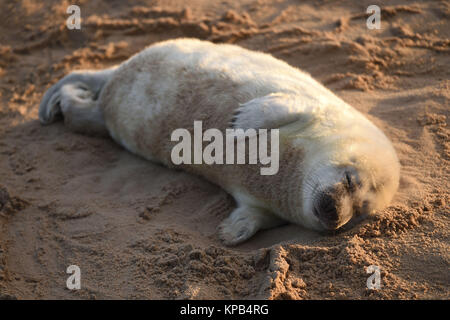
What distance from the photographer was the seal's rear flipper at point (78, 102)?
4.79 metres

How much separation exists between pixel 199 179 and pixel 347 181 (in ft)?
4.21

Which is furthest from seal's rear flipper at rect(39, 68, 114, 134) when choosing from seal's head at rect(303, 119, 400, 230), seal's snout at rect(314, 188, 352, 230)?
seal's snout at rect(314, 188, 352, 230)

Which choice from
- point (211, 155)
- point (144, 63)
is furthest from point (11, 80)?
point (211, 155)

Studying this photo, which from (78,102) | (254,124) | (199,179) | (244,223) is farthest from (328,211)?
(78,102)

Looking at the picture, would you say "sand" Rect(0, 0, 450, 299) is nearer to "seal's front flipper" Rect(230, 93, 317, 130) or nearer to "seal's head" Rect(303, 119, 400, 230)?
"seal's head" Rect(303, 119, 400, 230)

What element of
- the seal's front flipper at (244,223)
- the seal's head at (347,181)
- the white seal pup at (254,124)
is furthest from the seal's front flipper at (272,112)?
the seal's front flipper at (244,223)

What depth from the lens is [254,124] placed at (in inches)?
141

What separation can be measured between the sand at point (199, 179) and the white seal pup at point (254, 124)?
0.45 ft

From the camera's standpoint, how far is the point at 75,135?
4.85m

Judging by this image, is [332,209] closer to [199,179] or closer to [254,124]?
[254,124]

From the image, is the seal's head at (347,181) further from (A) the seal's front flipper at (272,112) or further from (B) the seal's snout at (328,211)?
(A) the seal's front flipper at (272,112)

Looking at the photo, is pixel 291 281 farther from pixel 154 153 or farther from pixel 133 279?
pixel 154 153

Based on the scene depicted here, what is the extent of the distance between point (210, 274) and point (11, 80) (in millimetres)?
3786

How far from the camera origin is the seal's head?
3.26 meters
